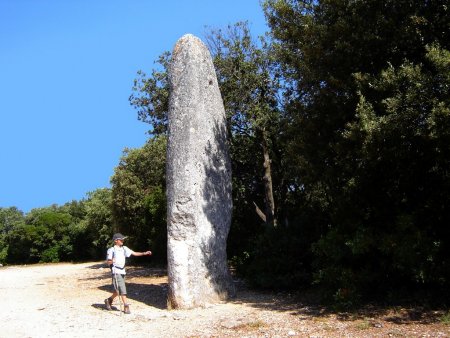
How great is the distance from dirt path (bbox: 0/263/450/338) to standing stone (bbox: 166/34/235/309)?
73 centimetres

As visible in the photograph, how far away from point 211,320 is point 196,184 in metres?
3.62

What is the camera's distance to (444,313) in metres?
8.88

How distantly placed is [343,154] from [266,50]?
879 centimetres

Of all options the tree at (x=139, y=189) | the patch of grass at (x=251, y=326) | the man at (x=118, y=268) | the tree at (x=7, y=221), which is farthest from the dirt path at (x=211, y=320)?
the tree at (x=7, y=221)

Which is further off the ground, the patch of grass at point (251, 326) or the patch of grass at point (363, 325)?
the patch of grass at point (251, 326)

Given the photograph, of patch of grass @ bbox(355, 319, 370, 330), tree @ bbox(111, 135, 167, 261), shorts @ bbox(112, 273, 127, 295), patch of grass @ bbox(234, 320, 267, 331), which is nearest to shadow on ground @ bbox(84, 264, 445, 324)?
patch of grass @ bbox(355, 319, 370, 330)

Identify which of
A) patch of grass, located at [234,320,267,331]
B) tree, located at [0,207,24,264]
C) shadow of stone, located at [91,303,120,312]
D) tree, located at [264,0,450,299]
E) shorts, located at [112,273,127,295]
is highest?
tree, located at [0,207,24,264]

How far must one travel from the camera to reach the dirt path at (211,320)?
27.8 feet

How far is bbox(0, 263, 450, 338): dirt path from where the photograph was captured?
8461 millimetres

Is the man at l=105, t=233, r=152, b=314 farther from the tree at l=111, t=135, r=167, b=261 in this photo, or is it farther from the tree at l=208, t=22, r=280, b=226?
the tree at l=111, t=135, r=167, b=261

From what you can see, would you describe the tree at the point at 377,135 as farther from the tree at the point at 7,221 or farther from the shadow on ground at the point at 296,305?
the tree at the point at 7,221

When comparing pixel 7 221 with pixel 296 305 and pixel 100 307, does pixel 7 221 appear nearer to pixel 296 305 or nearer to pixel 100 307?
pixel 100 307

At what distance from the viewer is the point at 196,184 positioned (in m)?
12.0

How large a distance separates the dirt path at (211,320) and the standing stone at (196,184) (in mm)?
731
